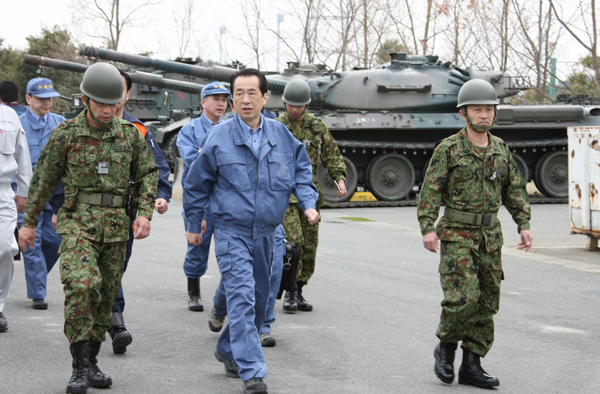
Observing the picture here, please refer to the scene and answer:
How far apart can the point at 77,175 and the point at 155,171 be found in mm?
536

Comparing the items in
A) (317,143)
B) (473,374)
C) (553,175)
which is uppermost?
(317,143)

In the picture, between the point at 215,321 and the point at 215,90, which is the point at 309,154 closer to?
the point at 215,90

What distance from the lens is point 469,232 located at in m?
4.87

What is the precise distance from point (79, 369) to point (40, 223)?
280 centimetres

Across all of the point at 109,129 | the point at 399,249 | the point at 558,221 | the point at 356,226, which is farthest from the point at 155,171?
the point at 558,221

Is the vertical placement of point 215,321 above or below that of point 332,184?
below

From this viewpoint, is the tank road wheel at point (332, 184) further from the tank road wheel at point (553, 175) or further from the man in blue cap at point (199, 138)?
the man in blue cap at point (199, 138)

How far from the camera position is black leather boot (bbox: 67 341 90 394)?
4.46 m

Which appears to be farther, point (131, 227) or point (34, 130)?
point (34, 130)

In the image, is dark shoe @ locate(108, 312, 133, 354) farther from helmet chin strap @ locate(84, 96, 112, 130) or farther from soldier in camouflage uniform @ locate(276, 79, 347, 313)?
soldier in camouflage uniform @ locate(276, 79, 347, 313)

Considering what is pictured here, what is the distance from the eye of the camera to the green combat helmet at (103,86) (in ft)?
15.4

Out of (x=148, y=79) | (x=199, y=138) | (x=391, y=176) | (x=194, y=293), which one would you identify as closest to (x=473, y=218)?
(x=199, y=138)

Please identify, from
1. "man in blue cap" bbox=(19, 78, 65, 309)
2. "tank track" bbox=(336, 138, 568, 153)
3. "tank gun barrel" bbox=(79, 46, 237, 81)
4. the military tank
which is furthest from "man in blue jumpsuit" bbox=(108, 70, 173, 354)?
"tank gun barrel" bbox=(79, 46, 237, 81)

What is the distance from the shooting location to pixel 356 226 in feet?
47.0
